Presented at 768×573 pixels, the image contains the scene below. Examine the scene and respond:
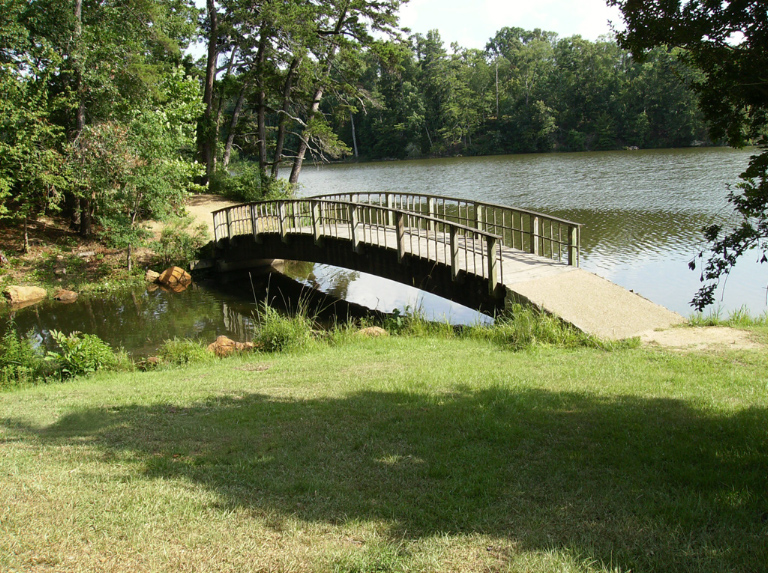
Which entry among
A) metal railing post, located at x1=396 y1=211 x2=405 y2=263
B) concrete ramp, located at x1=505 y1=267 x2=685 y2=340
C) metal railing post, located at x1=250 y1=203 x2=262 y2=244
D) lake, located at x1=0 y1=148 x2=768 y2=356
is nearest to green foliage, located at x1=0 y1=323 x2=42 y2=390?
lake, located at x1=0 y1=148 x2=768 y2=356

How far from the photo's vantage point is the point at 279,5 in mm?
23406

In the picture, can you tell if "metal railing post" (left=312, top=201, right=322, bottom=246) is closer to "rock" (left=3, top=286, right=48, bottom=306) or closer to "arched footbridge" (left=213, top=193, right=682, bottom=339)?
"arched footbridge" (left=213, top=193, right=682, bottom=339)

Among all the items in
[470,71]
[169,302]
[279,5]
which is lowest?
[169,302]

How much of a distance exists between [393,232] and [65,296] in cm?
1152

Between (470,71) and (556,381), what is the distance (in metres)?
85.0

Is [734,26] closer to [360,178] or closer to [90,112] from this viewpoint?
[90,112]

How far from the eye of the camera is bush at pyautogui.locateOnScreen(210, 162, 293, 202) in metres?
27.2

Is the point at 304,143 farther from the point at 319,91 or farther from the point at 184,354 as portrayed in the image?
the point at 184,354

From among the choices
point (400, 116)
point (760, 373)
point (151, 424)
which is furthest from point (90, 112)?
point (400, 116)

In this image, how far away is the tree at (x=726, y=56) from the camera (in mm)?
4188

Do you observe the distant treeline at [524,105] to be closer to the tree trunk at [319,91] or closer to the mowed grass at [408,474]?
the tree trunk at [319,91]

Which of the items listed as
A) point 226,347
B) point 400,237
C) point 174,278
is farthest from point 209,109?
point 226,347

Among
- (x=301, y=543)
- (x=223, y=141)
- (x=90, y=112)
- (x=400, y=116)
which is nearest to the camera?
(x=301, y=543)

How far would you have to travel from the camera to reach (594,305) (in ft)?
31.3
